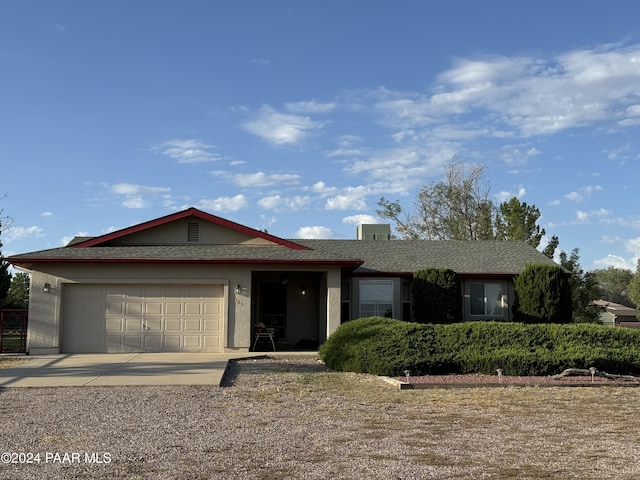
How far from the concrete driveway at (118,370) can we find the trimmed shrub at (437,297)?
5515 mm

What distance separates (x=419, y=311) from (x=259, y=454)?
14.0m

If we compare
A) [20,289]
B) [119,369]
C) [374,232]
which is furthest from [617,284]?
[119,369]

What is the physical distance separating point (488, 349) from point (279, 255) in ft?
23.9

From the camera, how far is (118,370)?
Result: 1429cm

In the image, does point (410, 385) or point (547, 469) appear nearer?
point (547, 469)

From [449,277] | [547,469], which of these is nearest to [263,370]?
[449,277]

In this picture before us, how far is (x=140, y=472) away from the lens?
6031 mm

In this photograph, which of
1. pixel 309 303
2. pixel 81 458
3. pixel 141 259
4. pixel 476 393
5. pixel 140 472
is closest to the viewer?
pixel 140 472

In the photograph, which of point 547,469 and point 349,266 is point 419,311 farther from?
point 547,469

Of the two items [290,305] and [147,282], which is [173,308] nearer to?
[147,282]

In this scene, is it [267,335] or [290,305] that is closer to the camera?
[267,335]

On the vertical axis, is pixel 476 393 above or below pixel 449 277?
below

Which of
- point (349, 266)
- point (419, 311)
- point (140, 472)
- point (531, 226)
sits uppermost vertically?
point (531, 226)

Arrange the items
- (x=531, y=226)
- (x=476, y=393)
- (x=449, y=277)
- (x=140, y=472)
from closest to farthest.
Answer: (x=140, y=472), (x=476, y=393), (x=449, y=277), (x=531, y=226)
